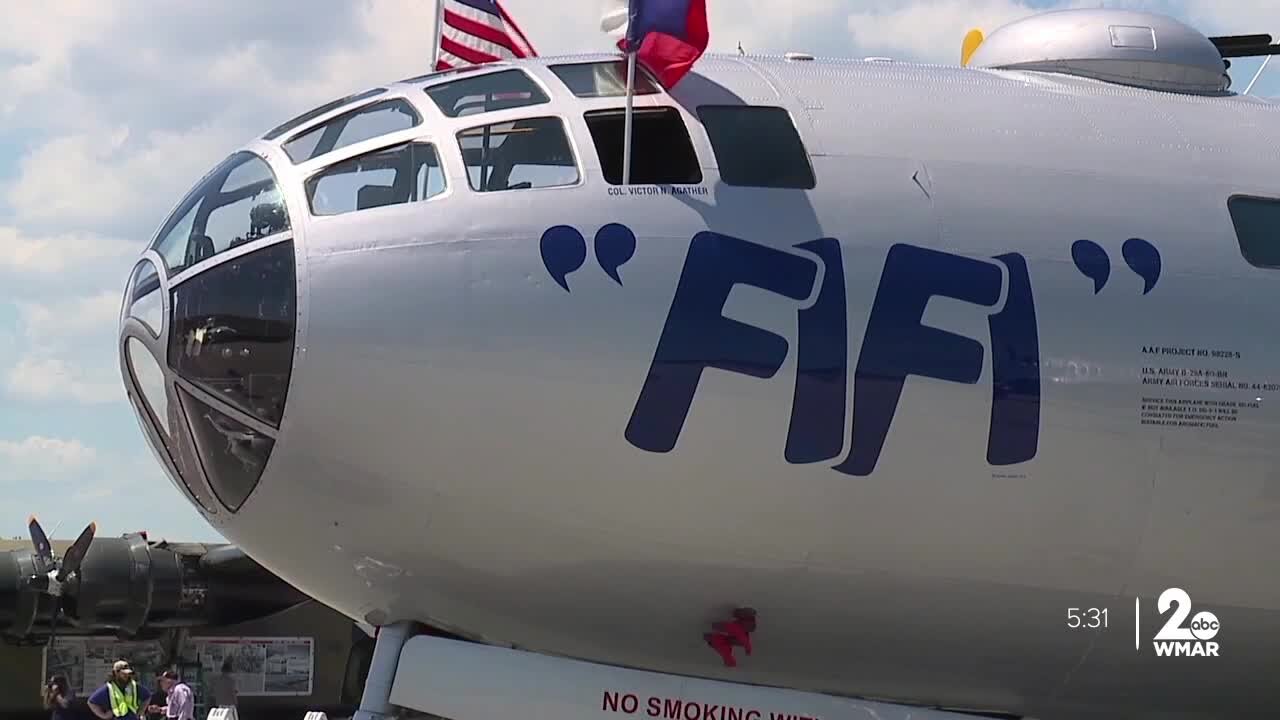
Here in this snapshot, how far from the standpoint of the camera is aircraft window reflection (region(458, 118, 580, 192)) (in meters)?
7.82

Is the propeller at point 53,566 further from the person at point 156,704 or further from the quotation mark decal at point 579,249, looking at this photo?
the quotation mark decal at point 579,249

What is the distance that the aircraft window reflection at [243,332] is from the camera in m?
7.46

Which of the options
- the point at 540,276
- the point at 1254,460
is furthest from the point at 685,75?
the point at 1254,460

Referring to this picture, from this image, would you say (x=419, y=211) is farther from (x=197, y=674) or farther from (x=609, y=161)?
(x=197, y=674)

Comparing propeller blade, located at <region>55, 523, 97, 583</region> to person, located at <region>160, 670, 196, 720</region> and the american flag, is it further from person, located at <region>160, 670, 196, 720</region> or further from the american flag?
the american flag

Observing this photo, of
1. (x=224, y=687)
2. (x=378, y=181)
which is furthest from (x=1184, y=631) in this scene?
(x=224, y=687)

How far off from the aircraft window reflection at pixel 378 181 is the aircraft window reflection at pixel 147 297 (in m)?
0.96

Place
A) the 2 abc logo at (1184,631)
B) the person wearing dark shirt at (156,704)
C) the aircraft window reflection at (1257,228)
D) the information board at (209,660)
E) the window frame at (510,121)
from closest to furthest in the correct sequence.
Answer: the window frame at (510,121) → the 2 abc logo at (1184,631) → the aircraft window reflection at (1257,228) → the person wearing dark shirt at (156,704) → the information board at (209,660)

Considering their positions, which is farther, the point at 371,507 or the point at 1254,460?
the point at 1254,460

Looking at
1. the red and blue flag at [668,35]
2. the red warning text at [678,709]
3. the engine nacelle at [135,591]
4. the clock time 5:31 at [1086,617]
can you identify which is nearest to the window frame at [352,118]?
the red and blue flag at [668,35]

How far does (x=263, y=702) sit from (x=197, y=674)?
3.48 feet

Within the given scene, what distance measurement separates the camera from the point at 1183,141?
351 inches

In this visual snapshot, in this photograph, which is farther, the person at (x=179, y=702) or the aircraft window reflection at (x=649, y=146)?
the person at (x=179, y=702)

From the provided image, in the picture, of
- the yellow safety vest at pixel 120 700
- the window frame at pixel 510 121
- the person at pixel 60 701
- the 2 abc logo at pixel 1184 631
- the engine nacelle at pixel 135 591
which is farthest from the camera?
the engine nacelle at pixel 135 591
